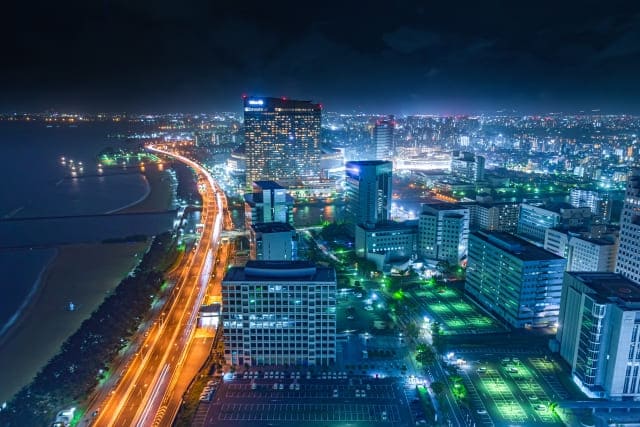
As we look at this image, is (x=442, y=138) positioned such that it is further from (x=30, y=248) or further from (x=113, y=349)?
(x=113, y=349)

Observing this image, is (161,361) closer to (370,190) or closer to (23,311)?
(23,311)

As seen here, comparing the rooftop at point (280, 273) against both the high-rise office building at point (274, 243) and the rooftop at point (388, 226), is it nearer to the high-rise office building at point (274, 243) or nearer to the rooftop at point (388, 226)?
the high-rise office building at point (274, 243)

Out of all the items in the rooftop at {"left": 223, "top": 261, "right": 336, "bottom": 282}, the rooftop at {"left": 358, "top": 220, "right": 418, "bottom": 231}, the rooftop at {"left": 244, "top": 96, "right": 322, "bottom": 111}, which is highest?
the rooftop at {"left": 244, "top": 96, "right": 322, "bottom": 111}

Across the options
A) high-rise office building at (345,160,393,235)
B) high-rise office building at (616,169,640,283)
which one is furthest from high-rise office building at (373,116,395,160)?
high-rise office building at (616,169,640,283)

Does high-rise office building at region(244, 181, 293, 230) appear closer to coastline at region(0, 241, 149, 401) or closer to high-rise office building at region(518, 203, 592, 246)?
coastline at region(0, 241, 149, 401)

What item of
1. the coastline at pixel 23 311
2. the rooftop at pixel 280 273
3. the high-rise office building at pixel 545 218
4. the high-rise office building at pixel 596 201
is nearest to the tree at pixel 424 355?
the rooftop at pixel 280 273
